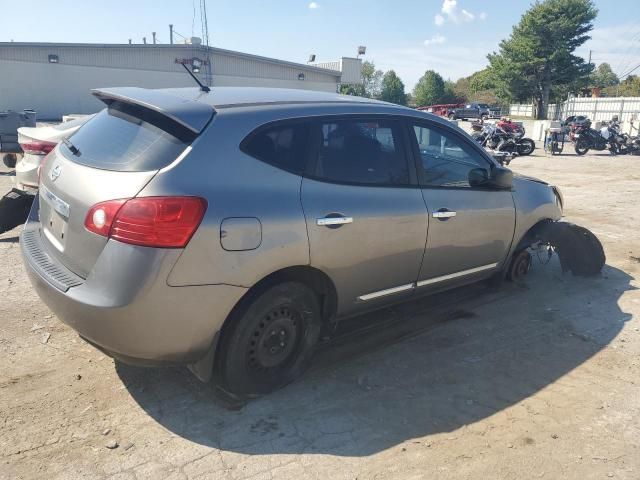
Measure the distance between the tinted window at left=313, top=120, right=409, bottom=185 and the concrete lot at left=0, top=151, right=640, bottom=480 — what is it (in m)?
1.32

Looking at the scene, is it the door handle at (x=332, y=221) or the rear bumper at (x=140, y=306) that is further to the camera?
the door handle at (x=332, y=221)

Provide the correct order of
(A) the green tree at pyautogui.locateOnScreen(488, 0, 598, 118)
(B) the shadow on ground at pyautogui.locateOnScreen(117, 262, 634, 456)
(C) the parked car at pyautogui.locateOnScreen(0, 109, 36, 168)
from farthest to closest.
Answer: (A) the green tree at pyautogui.locateOnScreen(488, 0, 598, 118) < (C) the parked car at pyautogui.locateOnScreen(0, 109, 36, 168) < (B) the shadow on ground at pyautogui.locateOnScreen(117, 262, 634, 456)

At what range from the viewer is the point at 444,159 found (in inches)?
165

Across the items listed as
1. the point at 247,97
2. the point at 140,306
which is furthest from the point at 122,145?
the point at 140,306

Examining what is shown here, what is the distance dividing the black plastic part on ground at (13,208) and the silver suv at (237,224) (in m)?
1.67

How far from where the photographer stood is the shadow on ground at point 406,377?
2.98m

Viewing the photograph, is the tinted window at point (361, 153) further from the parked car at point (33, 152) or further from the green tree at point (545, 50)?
the green tree at point (545, 50)

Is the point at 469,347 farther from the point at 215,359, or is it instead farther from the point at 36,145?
the point at 36,145

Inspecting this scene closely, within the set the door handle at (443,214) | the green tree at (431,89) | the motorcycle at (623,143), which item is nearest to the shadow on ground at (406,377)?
the door handle at (443,214)

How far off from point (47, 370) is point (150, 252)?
1588 millimetres

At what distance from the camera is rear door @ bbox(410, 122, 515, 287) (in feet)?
13.0

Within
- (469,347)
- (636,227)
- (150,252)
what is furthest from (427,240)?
(636,227)

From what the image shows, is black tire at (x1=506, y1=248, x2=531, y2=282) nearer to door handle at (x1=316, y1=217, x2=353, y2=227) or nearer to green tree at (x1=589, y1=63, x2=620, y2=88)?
door handle at (x1=316, y1=217, x2=353, y2=227)

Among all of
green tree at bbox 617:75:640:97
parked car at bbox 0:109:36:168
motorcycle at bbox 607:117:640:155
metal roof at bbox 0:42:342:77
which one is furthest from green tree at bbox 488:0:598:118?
parked car at bbox 0:109:36:168
